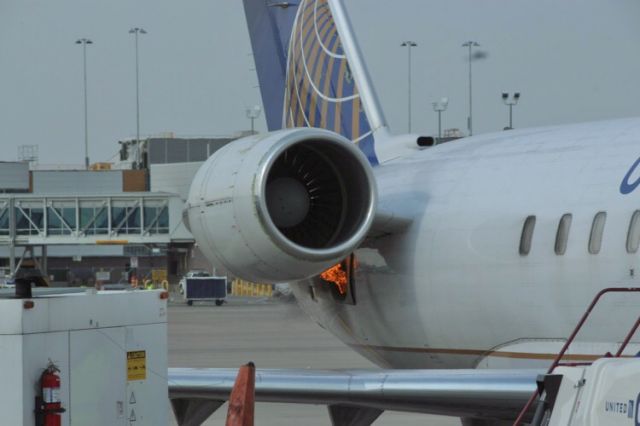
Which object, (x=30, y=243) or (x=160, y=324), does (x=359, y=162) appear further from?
(x=30, y=243)

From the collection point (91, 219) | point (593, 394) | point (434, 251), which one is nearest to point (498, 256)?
point (434, 251)

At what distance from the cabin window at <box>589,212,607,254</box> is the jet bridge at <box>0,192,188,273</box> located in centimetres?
6014

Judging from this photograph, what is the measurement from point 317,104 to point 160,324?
22.3 ft

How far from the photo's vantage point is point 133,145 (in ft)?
311

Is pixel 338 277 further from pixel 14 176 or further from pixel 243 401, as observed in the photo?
pixel 14 176

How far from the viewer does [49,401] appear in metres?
8.23

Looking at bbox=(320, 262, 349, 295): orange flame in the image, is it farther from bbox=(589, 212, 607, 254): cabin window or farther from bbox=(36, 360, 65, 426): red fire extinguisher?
bbox=(36, 360, 65, 426): red fire extinguisher

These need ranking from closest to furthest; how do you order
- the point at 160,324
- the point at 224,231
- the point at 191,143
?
the point at 160,324 → the point at 224,231 → the point at 191,143

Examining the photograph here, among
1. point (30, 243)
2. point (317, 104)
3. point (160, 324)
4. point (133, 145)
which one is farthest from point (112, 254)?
point (160, 324)

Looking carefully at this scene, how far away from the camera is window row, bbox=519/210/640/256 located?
10438 millimetres

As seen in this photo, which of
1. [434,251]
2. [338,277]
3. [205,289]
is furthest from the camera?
[205,289]

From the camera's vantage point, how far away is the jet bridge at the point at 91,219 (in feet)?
230

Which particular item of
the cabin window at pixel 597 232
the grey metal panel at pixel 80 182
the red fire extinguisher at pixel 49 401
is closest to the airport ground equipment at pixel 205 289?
the grey metal panel at pixel 80 182

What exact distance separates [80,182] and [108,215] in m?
12.8
